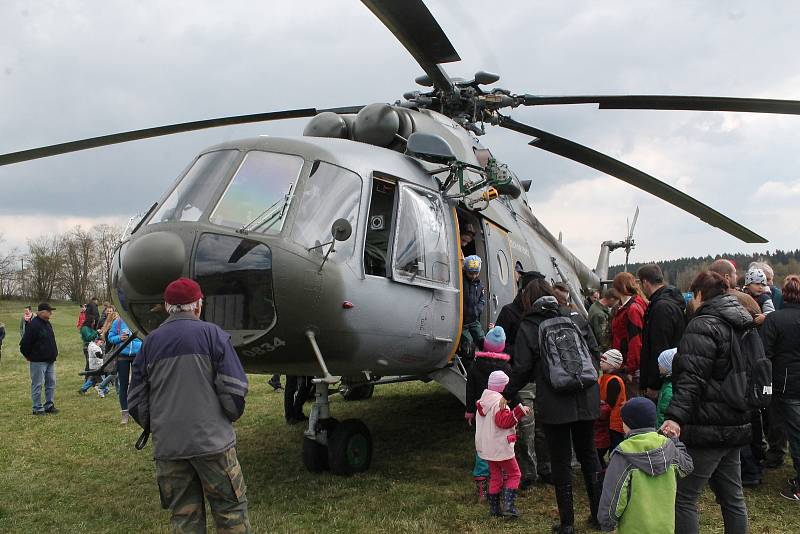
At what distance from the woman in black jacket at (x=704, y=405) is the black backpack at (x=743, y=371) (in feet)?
0.09

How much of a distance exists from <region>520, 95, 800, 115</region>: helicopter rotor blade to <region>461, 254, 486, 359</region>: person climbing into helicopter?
2599 millimetres

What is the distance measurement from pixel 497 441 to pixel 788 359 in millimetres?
2594

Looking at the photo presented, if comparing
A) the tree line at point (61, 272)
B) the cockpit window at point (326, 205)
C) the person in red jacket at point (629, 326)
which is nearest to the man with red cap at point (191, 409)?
the cockpit window at point (326, 205)

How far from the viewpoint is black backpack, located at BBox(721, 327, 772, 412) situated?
3.59m

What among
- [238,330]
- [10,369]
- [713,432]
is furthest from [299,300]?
[10,369]

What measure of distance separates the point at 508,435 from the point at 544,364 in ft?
2.35

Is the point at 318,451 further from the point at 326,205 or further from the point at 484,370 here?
the point at 326,205

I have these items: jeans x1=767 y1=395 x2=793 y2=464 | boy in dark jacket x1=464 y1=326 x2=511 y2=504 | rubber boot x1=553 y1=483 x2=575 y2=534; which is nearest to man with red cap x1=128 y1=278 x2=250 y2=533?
rubber boot x1=553 y1=483 x2=575 y2=534

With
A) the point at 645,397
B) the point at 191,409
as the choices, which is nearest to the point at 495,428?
the point at 645,397

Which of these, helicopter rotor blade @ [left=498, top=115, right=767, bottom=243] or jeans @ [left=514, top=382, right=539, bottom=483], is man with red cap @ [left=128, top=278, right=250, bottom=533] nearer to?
jeans @ [left=514, top=382, right=539, bottom=483]

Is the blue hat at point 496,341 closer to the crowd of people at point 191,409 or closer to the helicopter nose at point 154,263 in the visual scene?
the crowd of people at point 191,409

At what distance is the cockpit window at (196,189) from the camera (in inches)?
195

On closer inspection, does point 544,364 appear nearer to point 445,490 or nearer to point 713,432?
point 713,432

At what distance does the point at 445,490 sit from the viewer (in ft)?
18.7
